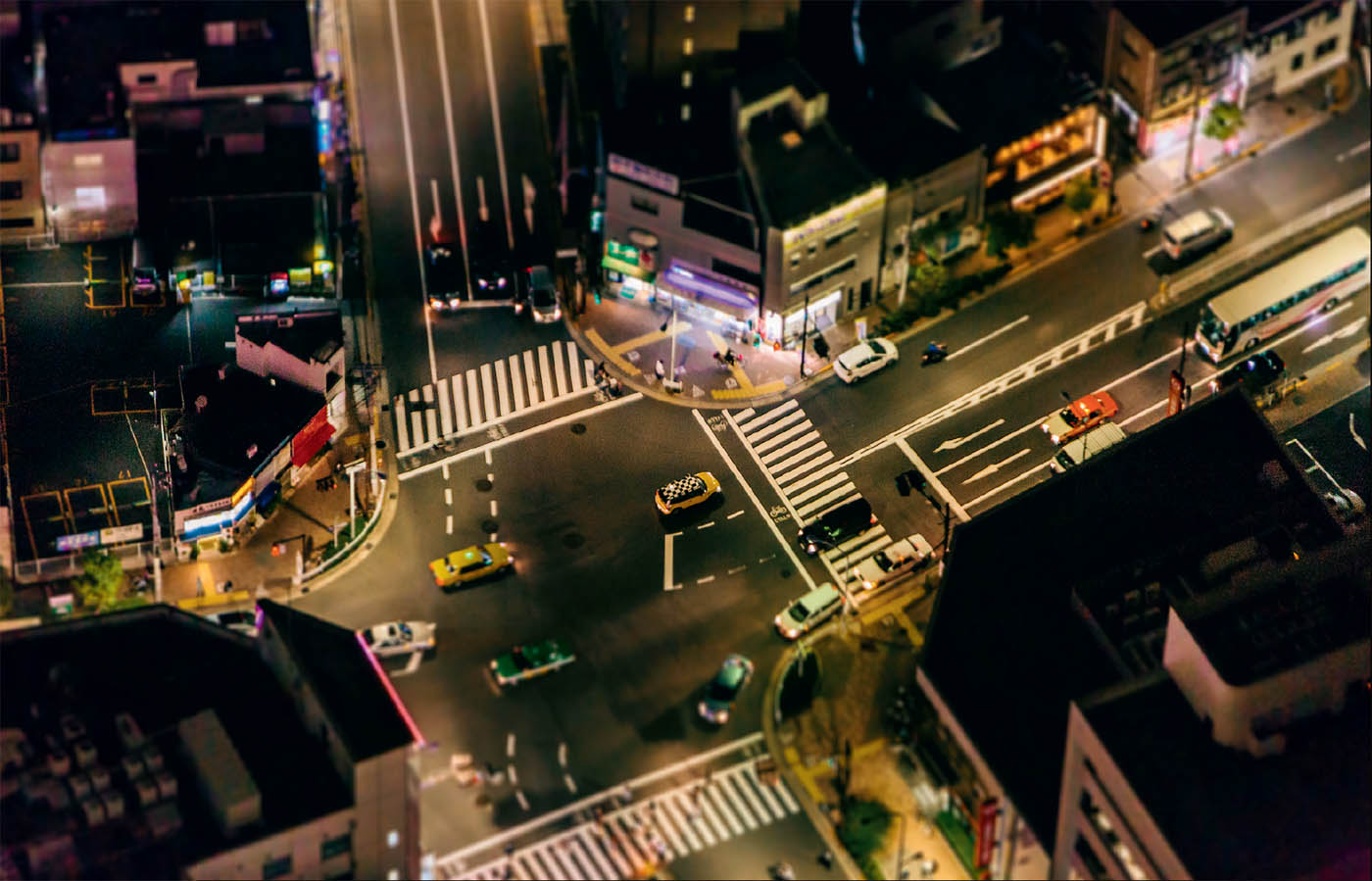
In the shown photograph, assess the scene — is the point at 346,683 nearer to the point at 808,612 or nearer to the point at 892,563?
the point at 808,612

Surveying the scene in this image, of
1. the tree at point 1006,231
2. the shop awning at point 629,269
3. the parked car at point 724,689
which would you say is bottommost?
the parked car at point 724,689

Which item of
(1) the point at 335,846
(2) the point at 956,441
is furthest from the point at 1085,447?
(1) the point at 335,846

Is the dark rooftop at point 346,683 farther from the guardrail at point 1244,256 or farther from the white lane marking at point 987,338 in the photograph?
the guardrail at point 1244,256

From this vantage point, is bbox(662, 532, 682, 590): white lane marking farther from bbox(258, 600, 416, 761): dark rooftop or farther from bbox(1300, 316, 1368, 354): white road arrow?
bbox(1300, 316, 1368, 354): white road arrow

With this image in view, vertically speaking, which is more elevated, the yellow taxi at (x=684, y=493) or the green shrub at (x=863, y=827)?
the yellow taxi at (x=684, y=493)

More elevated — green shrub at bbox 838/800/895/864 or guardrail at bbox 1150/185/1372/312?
guardrail at bbox 1150/185/1372/312

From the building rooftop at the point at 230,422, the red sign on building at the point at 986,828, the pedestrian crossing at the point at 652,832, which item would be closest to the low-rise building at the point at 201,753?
the pedestrian crossing at the point at 652,832

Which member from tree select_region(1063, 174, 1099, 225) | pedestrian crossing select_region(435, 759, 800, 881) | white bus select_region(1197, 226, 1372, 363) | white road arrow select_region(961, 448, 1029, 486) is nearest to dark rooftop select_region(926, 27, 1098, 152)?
tree select_region(1063, 174, 1099, 225)
